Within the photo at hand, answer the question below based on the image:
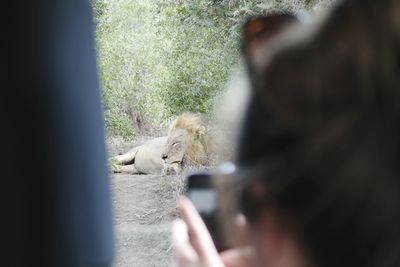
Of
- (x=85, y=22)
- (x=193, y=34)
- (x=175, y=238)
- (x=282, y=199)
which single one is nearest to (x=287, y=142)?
(x=282, y=199)

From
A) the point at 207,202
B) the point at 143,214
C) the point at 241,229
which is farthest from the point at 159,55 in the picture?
the point at 241,229

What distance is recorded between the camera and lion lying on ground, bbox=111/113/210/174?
6.70ft

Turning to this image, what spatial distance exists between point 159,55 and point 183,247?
6.12ft

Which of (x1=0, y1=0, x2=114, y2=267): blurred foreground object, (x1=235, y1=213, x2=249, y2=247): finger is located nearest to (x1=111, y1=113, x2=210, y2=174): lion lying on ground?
(x1=0, y1=0, x2=114, y2=267): blurred foreground object

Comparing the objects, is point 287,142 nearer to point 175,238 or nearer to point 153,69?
point 175,238

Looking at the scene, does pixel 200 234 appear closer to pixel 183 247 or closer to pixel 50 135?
pixel 183 247

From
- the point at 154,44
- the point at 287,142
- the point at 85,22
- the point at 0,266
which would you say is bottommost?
the point at 0,266

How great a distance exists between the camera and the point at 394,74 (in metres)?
0.41

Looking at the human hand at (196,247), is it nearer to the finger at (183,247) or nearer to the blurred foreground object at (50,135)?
the finger at (183,247)

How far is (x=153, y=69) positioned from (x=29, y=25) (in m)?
1.77

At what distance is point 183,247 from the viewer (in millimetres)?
662

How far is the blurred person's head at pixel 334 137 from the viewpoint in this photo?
0.41 metres

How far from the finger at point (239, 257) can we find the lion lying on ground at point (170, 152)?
4.19ft

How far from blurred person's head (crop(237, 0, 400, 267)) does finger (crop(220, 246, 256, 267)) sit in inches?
2.3
